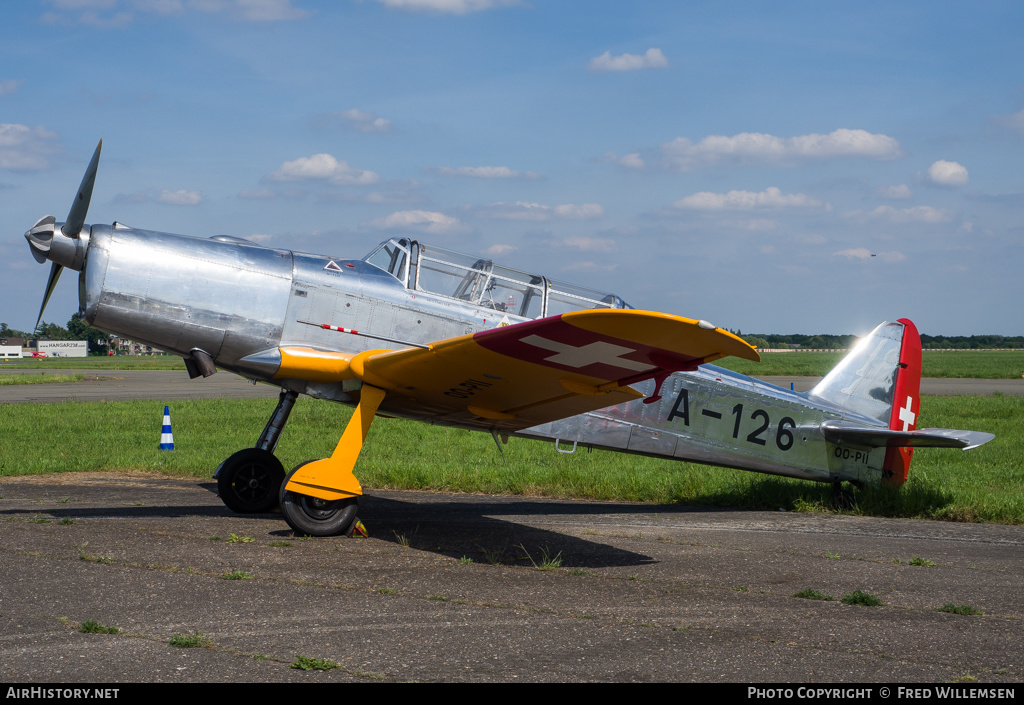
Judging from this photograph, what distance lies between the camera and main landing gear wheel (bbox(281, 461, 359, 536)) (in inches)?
288

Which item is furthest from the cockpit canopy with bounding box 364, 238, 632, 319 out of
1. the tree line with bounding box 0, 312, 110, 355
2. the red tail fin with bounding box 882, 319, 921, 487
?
the tree line with bounding box 0, 312, 110, 355

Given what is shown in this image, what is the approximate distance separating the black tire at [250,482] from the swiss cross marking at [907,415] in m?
7.31

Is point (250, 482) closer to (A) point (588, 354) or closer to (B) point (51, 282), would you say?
(B) point (51, 282)

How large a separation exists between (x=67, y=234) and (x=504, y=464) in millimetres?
7088

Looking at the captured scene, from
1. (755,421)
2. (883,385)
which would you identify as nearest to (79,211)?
(755,421)

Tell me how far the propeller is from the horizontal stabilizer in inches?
310

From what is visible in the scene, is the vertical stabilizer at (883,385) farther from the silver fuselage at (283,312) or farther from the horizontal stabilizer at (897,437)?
the silver fuselage at (283,312)

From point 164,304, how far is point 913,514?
815cm

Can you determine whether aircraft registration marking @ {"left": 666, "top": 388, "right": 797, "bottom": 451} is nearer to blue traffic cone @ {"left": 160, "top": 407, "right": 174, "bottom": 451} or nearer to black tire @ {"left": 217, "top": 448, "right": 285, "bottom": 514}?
black tire @ {"left": 217, "top": 448, "right": 285, "bottom": 514}

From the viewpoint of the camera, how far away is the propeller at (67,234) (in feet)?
24.1

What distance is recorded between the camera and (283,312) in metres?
7.68

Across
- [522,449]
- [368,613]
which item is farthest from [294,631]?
[522,449]

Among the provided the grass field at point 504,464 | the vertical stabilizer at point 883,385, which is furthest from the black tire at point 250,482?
the vertical stabilizer at point 883,385
